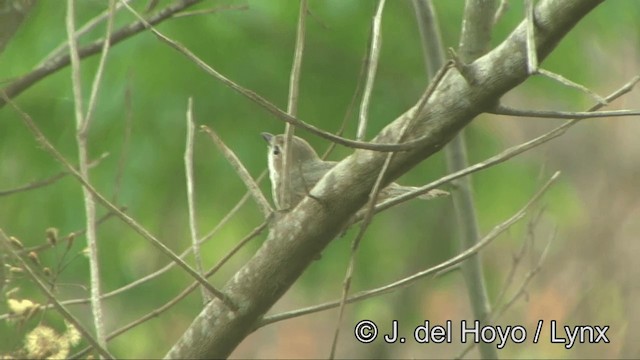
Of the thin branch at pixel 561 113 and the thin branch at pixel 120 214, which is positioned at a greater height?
the thin branch at pixel 561 113

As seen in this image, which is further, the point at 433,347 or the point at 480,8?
the point at 433,347

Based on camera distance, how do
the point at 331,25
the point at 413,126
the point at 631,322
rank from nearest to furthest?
the point at 413,126 < the point at 331,25 < the point at 631,322

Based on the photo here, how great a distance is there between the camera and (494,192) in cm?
520

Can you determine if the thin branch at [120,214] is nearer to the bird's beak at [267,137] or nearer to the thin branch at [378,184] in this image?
the thin branch at [378,184]

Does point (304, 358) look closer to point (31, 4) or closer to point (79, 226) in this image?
point (79, 226)

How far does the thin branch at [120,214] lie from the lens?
250 centimetres

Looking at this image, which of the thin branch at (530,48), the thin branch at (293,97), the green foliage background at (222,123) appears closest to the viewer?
the thin branch at (530,48)

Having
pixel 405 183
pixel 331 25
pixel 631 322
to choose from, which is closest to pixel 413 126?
pixel 331 25

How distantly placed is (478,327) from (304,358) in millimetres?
5710

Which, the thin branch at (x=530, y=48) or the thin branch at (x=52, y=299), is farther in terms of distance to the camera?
the thin branch at (x=52, y=299)

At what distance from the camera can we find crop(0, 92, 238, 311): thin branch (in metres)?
2.50

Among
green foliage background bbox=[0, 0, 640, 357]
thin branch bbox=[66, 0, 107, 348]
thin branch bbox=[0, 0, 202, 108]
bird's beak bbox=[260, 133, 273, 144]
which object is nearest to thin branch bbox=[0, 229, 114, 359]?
Answer: thin branch bbox=[66, 0, 107, 348]

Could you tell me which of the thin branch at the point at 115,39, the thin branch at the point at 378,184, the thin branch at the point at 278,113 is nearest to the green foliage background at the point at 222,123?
the thin branch at the point at 115,39

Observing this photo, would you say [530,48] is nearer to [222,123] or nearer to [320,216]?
[320,216]
